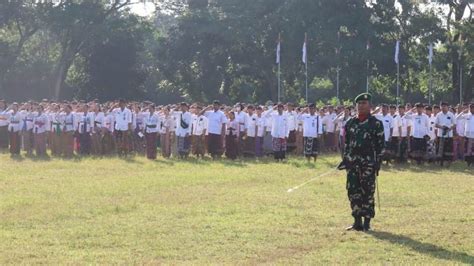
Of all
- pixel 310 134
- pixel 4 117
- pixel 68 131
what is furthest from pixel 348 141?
pixel 4 117

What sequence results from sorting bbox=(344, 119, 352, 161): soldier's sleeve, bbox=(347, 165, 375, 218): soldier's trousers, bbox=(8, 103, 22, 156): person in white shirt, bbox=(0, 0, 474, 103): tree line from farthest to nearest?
1. bbox=(0, 0, 474, 103): tree line
2. bbox=(8, 103, 22, 156): person in white shirt
3. bbox=(344, 119, 352, 161): soldier's sleeve
4. bbox=(347, 165, 375, 218): soldier's trousers

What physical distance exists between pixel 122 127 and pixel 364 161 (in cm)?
1602

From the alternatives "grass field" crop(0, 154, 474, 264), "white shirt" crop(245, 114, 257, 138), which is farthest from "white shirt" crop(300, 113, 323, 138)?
"grass field" crop(0, 154, 474, 264)

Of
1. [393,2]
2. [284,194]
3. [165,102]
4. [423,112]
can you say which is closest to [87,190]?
[284,194]

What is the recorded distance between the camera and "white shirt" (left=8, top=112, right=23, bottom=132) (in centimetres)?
2833

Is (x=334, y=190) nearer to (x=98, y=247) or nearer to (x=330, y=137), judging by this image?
(x=98, y=247)

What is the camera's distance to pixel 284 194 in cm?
1642

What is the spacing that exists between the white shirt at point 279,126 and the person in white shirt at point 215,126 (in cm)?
160

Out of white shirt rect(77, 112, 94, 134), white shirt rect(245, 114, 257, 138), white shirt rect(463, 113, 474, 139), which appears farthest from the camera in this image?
white shirt rect(77, 112, 94, 134)

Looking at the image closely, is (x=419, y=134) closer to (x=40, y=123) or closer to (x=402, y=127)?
(x=402, y=127)

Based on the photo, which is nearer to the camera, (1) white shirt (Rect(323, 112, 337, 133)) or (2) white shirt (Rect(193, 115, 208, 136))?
(2) white shirt (Rect(193, 115, 208, 136))

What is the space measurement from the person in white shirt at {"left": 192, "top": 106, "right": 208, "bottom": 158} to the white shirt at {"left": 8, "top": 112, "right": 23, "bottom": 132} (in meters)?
6.21

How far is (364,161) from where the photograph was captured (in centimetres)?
1210

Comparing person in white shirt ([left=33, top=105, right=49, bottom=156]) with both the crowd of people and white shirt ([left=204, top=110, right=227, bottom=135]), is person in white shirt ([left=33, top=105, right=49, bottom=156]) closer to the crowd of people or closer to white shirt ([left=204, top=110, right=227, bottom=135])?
the crowd of people
